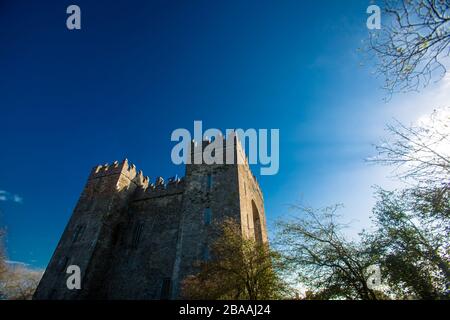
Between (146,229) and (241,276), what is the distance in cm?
1219

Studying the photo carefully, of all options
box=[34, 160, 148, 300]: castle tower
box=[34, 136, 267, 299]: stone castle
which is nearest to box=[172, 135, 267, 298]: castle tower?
box=[34, 136, 267, 299]: stone castle

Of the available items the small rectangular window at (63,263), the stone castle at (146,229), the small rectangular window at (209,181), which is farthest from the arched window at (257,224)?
the small rectangular window at (63,263)

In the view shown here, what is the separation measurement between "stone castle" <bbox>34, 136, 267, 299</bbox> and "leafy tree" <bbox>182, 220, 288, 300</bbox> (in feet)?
11.6

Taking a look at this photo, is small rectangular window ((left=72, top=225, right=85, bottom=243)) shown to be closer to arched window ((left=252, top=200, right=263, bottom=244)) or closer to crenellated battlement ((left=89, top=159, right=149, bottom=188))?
crenellated battlement ((left=89, top=159, right=149, bottom=188))

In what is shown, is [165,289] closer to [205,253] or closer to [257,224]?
[205,253]

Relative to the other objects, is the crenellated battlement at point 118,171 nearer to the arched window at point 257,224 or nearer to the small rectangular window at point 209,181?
the small rectangular window at point 209,181

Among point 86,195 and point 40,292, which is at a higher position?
point 86,195

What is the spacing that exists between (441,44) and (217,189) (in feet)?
44.9

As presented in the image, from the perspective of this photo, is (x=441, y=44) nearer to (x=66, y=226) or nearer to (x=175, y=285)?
(x=175, y=285)

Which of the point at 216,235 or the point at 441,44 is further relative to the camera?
the point at 216,235

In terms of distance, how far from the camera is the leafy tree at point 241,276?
28.9 ft

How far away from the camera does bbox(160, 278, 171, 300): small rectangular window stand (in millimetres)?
14725

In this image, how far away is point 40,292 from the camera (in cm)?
1589
